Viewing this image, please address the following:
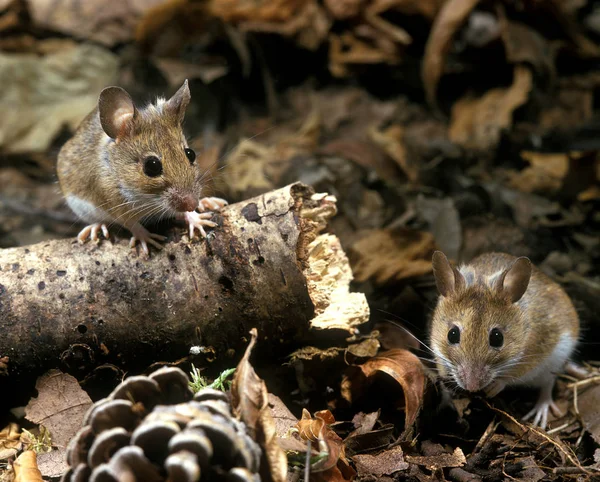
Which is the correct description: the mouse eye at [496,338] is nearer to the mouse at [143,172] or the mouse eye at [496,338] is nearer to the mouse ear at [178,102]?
the mouse at [143,172]

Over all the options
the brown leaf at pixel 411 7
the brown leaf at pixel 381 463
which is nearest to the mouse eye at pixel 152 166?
the brown leaf at pixel 381 463

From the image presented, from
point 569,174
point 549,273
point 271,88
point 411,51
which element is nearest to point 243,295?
point 549,273

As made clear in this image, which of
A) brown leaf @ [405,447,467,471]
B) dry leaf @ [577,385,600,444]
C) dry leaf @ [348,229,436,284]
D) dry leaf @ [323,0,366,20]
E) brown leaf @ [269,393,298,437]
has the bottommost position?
dry leaf @ [577,385,600,444]

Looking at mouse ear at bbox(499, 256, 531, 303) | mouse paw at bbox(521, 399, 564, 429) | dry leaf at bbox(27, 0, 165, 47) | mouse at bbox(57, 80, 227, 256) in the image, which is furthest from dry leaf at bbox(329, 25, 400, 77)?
mouse paw at bbox(521, 399, 564, 429)

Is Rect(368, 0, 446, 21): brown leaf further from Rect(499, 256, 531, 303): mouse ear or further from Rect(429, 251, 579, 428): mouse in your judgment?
Rect(499, 256, 531, 303): mouse ear

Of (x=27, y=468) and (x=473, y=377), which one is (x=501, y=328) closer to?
(x=473, y=377)

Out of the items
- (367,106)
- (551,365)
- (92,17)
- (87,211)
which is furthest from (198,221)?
(92,17)

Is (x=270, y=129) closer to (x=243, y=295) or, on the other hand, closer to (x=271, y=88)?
(x=271, y=88)

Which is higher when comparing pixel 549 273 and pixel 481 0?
pixel 481 0
